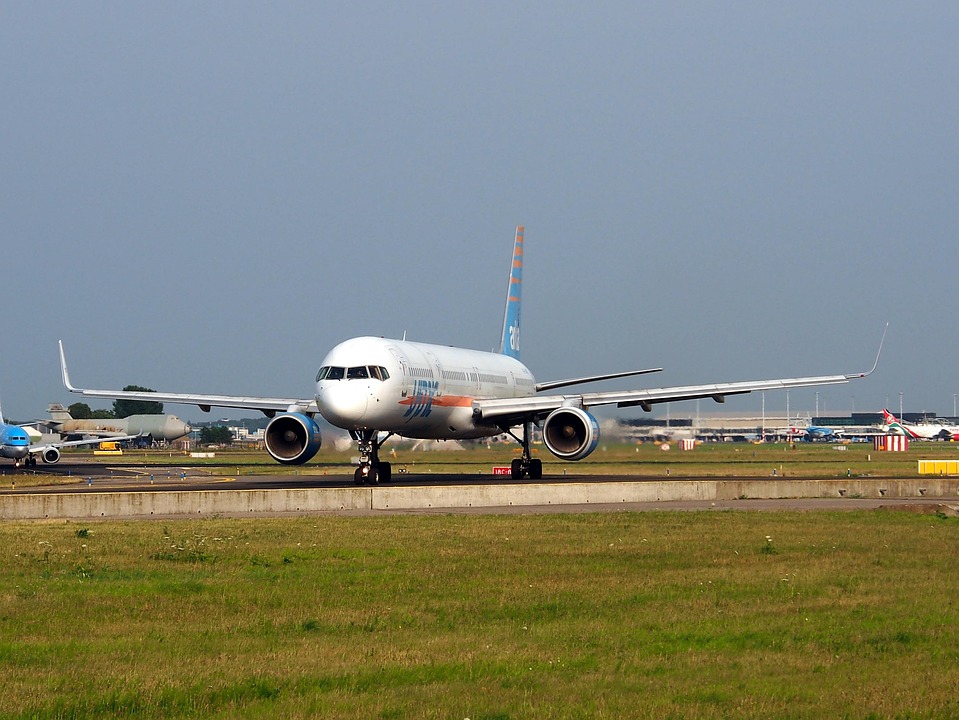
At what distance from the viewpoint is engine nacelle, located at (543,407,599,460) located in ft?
134

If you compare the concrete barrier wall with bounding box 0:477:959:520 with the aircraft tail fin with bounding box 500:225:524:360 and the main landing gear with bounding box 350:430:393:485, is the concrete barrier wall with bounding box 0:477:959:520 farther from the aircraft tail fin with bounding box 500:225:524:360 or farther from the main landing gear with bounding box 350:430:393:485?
the aircraft tail fin with bounding box 500:225:524:360

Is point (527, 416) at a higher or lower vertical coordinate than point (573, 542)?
higher

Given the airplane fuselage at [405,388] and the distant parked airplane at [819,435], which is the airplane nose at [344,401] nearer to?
the airplane fuselage at [405,388]

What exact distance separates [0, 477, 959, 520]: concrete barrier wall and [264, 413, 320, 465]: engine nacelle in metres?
7.57

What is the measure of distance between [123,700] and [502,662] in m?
3.18

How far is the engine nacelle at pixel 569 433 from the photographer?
40.9 m

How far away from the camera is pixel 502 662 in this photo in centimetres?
1107

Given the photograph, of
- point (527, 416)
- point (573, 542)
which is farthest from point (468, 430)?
point (573, 542)

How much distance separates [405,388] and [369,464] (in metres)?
2.58

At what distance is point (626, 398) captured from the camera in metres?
45.3

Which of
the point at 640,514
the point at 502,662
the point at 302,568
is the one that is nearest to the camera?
the point at 502,662

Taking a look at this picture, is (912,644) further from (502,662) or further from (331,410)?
(331,410)

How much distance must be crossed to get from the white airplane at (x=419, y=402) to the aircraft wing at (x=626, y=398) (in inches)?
1.4

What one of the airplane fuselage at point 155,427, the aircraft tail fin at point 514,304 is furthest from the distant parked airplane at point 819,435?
the aircraft tail fin at point 514,304
